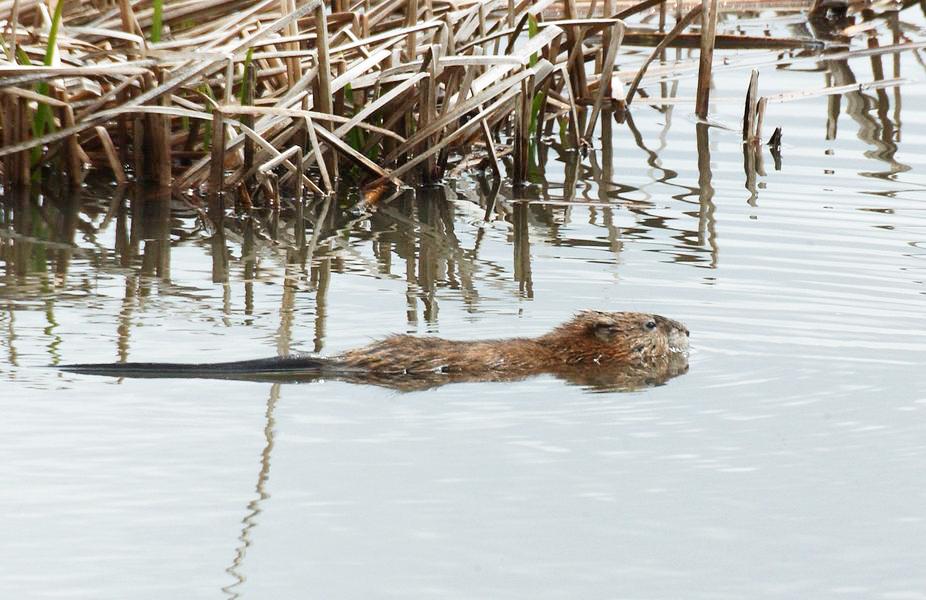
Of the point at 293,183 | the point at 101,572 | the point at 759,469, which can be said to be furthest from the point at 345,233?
the point at 101,572

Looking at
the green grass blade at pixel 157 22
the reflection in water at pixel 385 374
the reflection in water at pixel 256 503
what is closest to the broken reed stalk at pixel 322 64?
the green grass blade at pixel 157 22

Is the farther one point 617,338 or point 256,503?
point 617,338

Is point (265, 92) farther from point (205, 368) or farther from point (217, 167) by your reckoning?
point (205, 368)

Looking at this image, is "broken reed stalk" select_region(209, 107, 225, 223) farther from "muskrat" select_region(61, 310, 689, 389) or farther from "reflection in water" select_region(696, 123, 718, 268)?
"muskrat" select_region(61, 310, 689, 389)

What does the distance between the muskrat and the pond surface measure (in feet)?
0.37

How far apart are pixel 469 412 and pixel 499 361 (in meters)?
0.58

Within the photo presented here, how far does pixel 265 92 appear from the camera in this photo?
9305mm

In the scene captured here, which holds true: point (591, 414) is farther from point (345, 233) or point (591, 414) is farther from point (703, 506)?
point (345, 233)

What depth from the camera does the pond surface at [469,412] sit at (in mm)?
4078

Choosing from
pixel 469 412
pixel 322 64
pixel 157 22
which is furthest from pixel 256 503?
pixel 157 22

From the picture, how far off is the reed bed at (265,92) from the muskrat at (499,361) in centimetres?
269

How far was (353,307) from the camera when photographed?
6.71m

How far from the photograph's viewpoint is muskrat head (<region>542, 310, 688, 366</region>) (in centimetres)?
614

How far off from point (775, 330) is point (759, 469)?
5.10 ft
